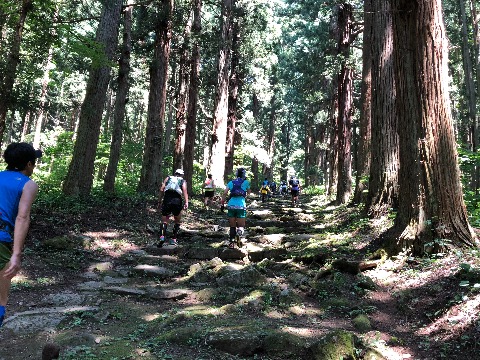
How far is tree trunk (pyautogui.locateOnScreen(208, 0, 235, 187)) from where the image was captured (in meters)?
19.2

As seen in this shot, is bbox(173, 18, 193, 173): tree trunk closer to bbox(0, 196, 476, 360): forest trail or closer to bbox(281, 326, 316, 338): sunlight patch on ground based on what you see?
bbox(0, 196, 476, 360): forest trail

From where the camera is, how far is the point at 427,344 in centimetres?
412

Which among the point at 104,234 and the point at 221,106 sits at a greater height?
the point at 221,106

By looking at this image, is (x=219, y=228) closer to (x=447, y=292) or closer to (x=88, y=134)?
(x=88, y=134)

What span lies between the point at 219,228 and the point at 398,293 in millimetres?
7475

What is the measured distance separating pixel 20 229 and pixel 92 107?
959 centimetres

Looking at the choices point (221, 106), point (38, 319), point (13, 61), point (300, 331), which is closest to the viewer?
point (300, 331)

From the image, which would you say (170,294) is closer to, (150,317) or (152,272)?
(150,317)

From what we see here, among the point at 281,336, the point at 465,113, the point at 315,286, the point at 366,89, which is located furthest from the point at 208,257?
the point at 465,113

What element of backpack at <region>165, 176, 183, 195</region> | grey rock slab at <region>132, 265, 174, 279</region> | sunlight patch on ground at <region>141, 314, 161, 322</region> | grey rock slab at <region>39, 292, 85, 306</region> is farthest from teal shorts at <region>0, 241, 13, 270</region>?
backpack at <region>165, 176, 183, 195</region>

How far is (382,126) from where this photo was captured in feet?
33.7

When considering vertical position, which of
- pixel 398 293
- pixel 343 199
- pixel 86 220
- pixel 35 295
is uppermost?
pixel 343 199

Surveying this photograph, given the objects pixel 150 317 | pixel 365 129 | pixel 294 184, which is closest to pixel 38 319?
pixel 150 317

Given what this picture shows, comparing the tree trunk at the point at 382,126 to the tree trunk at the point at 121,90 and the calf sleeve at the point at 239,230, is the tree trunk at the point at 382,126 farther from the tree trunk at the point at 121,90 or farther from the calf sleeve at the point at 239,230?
the tree trunk at the point at 121,90
